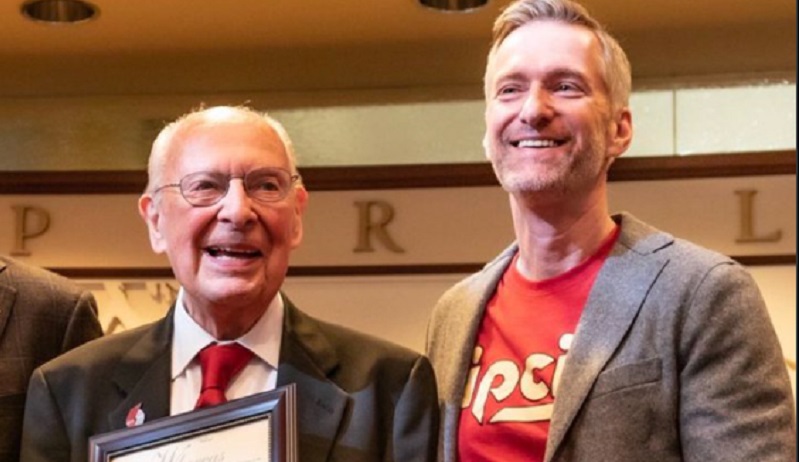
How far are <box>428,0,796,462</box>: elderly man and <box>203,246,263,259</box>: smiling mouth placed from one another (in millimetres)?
439

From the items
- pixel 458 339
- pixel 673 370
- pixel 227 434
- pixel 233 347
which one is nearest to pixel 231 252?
pixel 233 347

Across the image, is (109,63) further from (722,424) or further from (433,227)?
(722,424)

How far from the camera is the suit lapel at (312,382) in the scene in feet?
6.10

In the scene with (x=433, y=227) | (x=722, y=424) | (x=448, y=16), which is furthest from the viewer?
(x=433, y=227)

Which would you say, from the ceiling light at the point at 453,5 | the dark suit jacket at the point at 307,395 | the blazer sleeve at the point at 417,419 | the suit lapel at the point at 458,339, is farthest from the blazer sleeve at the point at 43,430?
the ceiling light at the point at 453,5

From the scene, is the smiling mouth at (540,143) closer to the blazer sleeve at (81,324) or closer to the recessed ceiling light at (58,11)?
the blazer sleeve at (81,324)

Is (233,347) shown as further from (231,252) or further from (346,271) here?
(346,271)

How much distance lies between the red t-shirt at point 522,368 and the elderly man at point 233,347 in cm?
17

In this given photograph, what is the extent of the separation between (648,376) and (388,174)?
2554 mm

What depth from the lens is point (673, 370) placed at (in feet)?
6.25

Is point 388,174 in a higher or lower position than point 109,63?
lower

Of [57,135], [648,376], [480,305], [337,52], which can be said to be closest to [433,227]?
[337,52]

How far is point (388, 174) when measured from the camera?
173 inches

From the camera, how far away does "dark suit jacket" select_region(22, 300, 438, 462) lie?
1.86m
